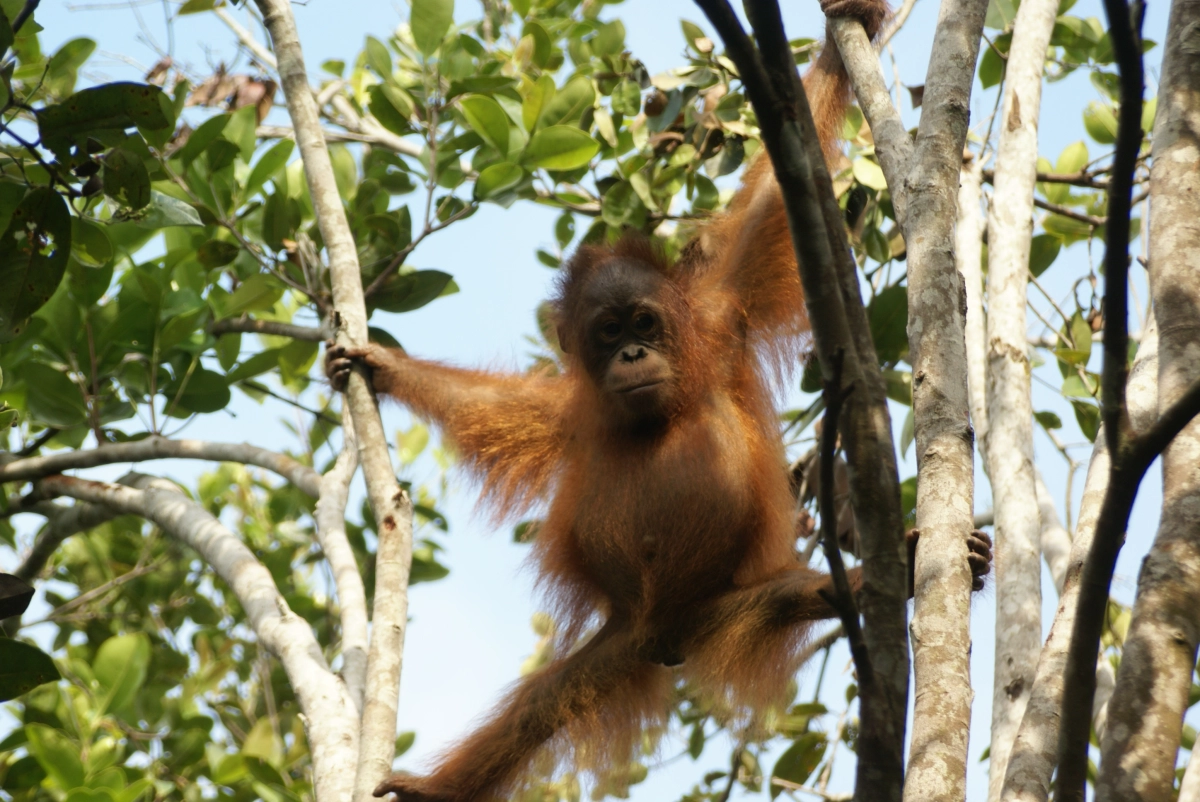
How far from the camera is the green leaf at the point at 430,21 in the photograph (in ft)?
17.2

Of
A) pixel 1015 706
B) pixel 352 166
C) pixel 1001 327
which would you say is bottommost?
pixel 1015 706

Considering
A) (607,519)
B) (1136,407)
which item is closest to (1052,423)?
(607,519)

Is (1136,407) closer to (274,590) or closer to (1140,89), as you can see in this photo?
(1140,89)

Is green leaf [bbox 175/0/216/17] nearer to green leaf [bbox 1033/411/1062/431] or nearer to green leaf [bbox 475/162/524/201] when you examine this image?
green leaf [bbox 475/162/524/201]

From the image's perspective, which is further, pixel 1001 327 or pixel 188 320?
pixel 188 320

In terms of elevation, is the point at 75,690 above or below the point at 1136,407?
below

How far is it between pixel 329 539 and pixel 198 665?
3844mm

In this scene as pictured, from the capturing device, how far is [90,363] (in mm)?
5336

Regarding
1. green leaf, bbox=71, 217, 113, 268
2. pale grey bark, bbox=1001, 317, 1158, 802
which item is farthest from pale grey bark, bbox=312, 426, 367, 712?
pale grey bark, bbox=1001, 317, 1158, 802

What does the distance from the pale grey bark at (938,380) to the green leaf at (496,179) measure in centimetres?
164

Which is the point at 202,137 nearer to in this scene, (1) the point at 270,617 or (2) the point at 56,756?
(1) the point at 270,617

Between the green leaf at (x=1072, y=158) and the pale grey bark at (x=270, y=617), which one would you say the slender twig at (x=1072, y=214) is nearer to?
the green leaf at (x=1072, y=158)

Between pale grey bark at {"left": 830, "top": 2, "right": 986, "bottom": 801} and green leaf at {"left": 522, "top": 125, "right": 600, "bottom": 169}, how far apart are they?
4.74 ft

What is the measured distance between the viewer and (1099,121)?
630 cm
